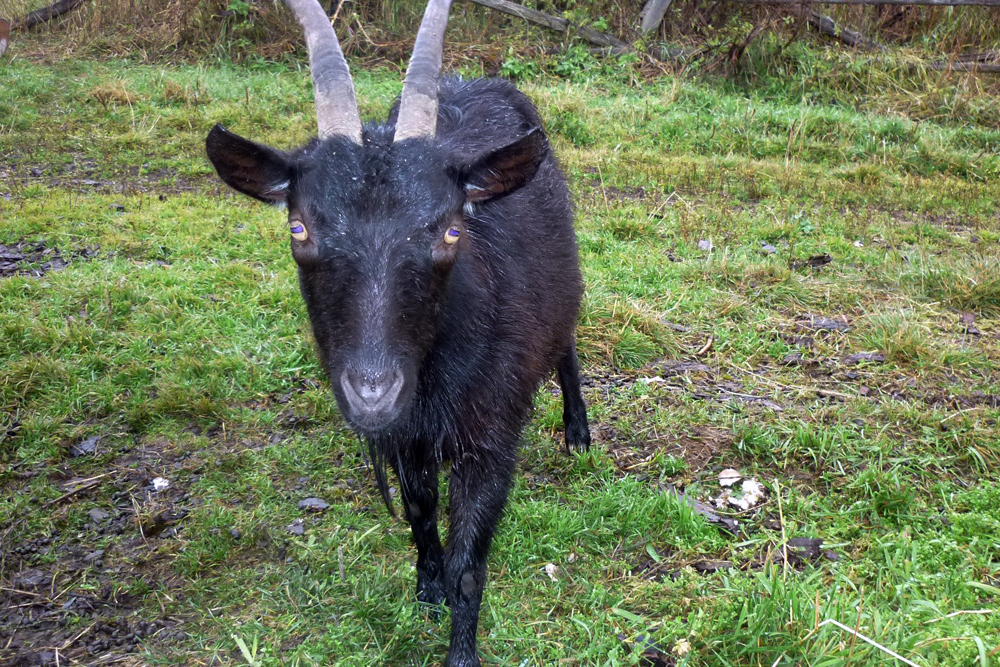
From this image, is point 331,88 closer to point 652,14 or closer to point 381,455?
point 381,455

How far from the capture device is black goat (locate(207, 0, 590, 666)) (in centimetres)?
239

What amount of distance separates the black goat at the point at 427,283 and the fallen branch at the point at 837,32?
31.2 feet

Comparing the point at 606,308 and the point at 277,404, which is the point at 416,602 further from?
the point at 606,308

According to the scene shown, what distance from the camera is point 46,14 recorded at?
1203 centimetres

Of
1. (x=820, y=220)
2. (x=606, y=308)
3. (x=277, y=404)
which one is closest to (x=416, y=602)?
(x=277, y=404)

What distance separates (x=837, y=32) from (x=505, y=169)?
1046 cm

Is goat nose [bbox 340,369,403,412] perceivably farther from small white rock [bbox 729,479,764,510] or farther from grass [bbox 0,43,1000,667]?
small white rock [bbox 729,479,764,510]

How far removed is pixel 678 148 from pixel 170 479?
686 cm

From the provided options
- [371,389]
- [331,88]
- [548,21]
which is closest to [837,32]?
[548,21]

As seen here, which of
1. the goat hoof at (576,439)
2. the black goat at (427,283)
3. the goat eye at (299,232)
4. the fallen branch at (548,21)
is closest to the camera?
the black goat at (427,283)

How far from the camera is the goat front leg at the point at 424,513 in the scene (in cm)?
304

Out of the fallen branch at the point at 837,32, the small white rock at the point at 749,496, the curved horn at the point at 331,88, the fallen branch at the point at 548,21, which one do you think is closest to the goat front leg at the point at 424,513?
the curved horn at the point at 331,88

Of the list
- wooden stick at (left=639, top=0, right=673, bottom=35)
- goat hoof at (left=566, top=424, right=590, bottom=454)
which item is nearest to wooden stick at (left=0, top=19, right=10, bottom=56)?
wooden stick at (left=639, top=0, right=673, bottom=35)

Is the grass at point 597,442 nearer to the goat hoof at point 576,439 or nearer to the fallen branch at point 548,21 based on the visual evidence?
the goat hoof at point 576,439
